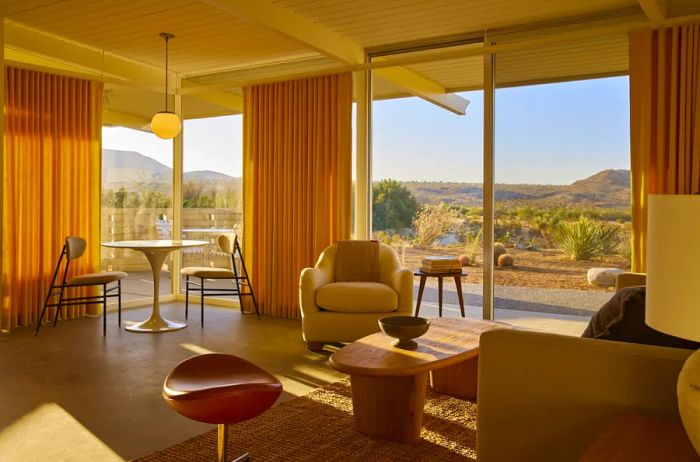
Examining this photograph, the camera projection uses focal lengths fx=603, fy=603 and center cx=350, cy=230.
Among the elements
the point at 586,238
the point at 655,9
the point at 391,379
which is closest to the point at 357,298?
the point at 391,379

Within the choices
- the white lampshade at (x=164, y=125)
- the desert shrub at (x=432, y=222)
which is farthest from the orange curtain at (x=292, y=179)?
the white lampshade at (x=164, y=125)

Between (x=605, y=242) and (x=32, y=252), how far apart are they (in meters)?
4.82

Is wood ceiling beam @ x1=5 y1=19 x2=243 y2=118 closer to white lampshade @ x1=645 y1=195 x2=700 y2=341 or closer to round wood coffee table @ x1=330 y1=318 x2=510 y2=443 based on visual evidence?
round wood coffee table @ x1=330 y1=318 x2=510 y2=443

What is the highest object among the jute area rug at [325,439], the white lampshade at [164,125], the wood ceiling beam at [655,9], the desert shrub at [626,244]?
the wood ceiling beam at [655,9]

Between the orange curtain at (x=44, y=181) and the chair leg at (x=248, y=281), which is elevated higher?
the orange curtain at (x=44, y=181)

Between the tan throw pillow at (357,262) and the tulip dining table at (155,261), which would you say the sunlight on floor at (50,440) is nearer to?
the tulip dining table at (155,261)

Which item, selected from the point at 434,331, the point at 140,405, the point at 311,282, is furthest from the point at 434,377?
the point at 140,405

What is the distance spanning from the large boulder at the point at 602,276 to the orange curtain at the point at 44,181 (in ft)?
14.7

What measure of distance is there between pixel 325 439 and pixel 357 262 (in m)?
2.27

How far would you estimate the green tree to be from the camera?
5473 millimetres

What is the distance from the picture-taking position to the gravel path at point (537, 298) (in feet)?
15.3

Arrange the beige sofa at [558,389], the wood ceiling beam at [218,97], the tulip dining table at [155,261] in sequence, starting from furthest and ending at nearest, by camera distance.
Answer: the wood ceiling beam at [218,97], the tulip dining table at [155,261], the beige sofa at [558,389]

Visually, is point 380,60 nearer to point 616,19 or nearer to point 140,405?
point 616,19

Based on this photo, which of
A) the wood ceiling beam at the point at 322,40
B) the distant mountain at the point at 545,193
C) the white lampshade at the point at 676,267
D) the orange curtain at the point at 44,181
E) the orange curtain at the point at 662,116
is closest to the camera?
the white lampshade at the point at 676,267
